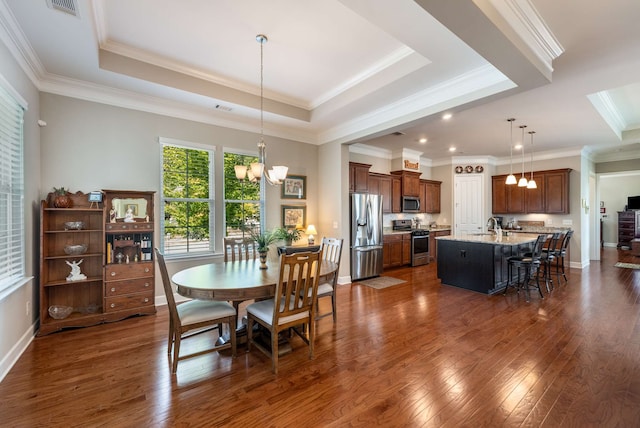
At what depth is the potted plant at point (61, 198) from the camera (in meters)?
3.21

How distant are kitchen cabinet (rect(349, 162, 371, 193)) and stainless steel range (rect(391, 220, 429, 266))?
1.68 meters

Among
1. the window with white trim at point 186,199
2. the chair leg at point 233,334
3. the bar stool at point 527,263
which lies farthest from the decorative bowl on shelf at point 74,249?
the bar stool at point 527,263

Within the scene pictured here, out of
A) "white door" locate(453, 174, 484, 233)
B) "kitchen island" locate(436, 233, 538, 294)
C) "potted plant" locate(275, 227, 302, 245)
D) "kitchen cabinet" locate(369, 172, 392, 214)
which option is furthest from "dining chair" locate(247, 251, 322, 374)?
"white door" locate(453, 174, 484, 233)

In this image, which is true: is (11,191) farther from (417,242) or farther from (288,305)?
(417,242)

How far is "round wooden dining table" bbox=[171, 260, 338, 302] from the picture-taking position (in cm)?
234

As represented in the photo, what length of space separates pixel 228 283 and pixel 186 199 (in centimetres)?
229

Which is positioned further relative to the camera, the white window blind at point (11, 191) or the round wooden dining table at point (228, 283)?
the white window blind at point (11, 191)

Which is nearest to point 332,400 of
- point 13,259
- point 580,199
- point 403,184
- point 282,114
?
point 13,259

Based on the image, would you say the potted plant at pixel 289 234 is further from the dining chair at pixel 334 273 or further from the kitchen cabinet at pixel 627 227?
the kitchen cabinet at pixel 627 227

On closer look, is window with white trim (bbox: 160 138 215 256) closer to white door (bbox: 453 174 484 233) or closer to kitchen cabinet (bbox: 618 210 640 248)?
white door (bbox: 453 174 484 233)

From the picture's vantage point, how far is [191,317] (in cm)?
244

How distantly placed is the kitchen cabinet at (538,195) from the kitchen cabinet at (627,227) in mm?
5576

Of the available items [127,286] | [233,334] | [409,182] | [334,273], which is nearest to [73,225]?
[127,286]

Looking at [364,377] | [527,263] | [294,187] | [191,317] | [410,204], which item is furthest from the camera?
[410,204]
